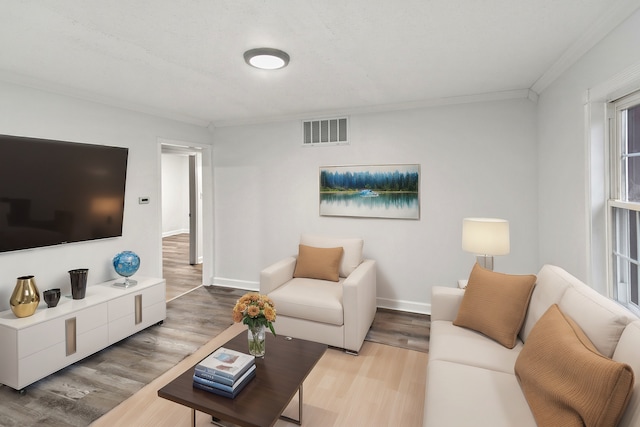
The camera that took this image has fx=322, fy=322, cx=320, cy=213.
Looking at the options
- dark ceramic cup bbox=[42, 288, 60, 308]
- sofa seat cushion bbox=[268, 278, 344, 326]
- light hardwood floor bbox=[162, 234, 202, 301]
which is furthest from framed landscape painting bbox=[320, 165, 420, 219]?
dark ceramic cup bbox=[42, 288, 60, 308]

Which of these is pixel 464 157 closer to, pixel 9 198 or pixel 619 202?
pixel 619 202

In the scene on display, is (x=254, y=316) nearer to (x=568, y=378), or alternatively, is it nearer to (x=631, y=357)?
(x=568, y=378)

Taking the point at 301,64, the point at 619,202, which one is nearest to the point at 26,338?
the point at 301,64

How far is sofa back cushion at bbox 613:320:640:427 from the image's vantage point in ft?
3.59

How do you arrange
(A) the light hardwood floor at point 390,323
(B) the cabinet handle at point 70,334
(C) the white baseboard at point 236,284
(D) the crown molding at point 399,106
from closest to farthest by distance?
(B) the cabinet handle at point 70,334 → (A) the light hardwood floor at point 390,323 → (D) the crown molding at point 399,106 → (C) the white baseboard at point 236,284

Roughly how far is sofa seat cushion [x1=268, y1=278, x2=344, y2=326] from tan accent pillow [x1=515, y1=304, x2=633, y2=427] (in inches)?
60.1

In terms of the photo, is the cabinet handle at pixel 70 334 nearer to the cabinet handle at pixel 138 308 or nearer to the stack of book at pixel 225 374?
the cabinet handle at pixel 138 308

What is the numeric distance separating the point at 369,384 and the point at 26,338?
2555mm

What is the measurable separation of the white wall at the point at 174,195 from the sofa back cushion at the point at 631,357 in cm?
976

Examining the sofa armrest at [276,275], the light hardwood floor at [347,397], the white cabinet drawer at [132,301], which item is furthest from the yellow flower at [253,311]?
the white cabinet drawer at [132,301]

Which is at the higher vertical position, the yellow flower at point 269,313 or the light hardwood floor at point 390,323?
the yellow flower at point 269,313

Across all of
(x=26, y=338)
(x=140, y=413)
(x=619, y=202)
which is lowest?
(x=140, y=413)

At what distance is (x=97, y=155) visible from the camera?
10.7 feet

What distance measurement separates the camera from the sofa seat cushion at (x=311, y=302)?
2.90 meters
